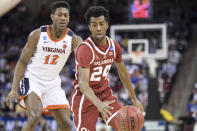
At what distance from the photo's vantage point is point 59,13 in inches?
252

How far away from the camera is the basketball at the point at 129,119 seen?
532 centimetres

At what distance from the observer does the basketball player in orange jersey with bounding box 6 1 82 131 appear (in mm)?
6438

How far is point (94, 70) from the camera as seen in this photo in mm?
5836

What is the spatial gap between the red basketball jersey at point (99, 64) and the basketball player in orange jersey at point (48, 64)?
0.67 m

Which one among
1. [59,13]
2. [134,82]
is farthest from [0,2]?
[134,82]

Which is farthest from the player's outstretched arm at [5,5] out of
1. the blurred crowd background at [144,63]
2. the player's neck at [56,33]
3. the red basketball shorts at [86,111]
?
the blurred crowd background at [144,63]

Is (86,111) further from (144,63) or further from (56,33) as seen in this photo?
(144,63)

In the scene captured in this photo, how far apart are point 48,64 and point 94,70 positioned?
3.22 feet

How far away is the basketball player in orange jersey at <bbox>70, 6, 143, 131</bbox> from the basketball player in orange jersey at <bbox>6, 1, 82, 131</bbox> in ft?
2.02

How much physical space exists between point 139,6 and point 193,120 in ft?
12.3

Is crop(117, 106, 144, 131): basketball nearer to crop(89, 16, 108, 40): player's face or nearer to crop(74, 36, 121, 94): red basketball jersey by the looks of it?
crop(74, 36, 121, 94): red basketball jersey

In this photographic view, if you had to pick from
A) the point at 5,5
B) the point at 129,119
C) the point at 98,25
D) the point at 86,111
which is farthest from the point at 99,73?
the point at 5,5

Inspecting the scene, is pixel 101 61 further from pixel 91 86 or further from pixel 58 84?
pixel 58 84

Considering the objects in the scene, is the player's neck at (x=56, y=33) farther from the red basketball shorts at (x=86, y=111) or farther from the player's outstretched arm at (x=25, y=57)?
the red basketball shorts at (x=86, y=111)
